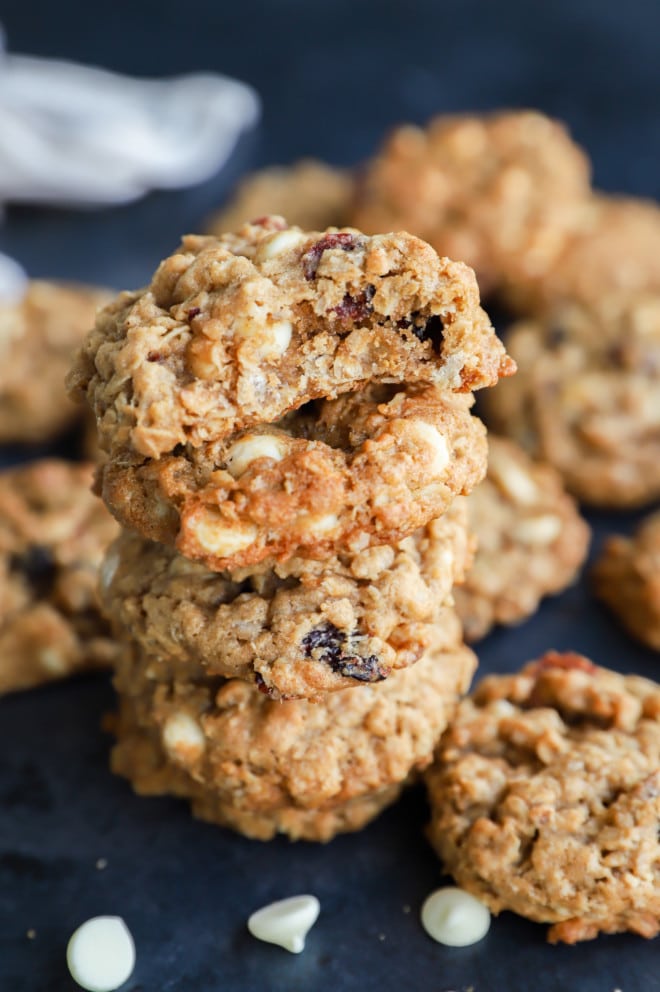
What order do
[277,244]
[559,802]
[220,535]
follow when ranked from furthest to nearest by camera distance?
[559,802] < [277,244] < [220,535]

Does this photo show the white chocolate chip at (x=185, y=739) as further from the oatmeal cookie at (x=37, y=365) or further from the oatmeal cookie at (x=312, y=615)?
the oatmeal cookie at (x=37, y=365)

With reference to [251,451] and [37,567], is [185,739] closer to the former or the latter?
[251,451]

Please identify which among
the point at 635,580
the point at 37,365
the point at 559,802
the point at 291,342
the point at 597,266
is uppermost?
the point at 597,266

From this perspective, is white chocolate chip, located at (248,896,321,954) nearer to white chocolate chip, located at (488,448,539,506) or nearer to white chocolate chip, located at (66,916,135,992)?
white chocolate chip, located at (66,916,135,992)

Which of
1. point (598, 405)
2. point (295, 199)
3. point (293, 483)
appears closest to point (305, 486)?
point (293, 483)

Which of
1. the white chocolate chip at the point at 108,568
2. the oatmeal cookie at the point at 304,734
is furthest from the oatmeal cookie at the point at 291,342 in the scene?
the oatmeal cookie at the point at 304,734

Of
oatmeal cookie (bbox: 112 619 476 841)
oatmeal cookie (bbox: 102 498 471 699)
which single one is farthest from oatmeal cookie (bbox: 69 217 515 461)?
oatmeal cookie (bbox: 112 619 476 841)
